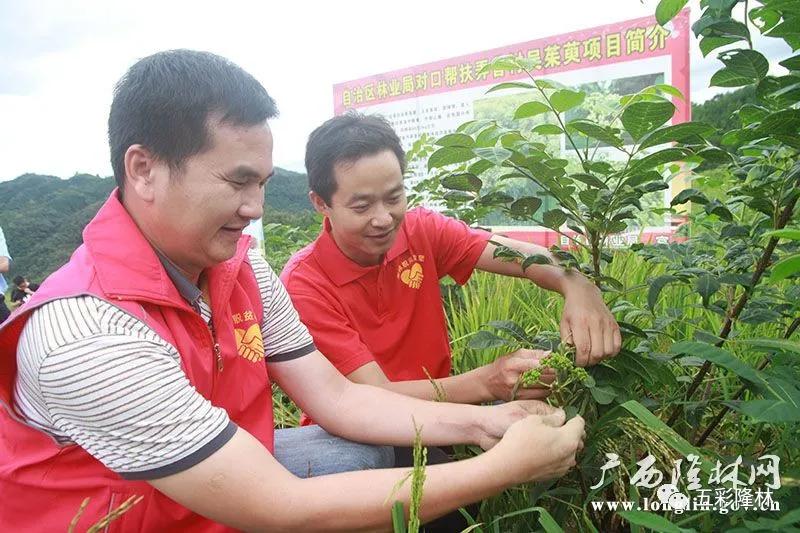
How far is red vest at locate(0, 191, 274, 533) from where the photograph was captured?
0.98 meters

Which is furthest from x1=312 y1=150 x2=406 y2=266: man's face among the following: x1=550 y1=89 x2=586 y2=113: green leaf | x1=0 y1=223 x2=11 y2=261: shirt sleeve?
x1=0 y1=223 x2=11 y2=261: shirt sleeve

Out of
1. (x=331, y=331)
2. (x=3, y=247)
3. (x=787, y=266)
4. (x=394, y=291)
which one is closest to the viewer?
(x=787, y=266)

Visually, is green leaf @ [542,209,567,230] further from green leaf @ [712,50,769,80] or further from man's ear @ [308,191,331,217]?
man's ear @ [308,191,331,217]

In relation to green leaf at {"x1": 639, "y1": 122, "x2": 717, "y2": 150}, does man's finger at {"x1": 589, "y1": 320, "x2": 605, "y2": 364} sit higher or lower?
lower

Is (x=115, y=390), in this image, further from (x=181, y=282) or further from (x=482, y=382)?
(x=482, y=382)

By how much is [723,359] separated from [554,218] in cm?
41

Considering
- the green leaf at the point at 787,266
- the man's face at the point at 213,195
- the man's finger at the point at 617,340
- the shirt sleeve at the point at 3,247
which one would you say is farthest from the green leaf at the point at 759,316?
the shirt sleeve at the point at 3,247

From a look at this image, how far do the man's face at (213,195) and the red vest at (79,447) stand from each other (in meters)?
0.07

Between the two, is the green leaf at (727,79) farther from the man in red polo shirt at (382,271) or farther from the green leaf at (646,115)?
the man in red polo shirt at (382,271)

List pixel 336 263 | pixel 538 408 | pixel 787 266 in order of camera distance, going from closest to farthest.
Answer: pixel 787 266 < pixel 538 408 < pixel 336 263

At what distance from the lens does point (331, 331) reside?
1.71 metres

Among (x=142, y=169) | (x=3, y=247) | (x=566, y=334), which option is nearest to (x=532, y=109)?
(x=566, y=334)

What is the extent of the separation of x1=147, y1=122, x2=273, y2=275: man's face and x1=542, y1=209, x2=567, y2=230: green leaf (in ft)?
1.86

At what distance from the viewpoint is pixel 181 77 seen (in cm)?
103
